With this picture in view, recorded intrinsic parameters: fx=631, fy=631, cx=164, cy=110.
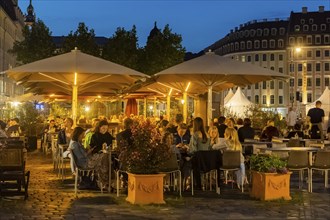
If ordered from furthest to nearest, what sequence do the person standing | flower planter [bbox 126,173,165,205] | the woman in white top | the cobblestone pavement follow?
the person standing, the woman in white top, flower planter [bbox 126,173,165,205], the cobblestone pavement

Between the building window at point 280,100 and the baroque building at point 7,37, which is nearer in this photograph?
the baroque building at point 7,37

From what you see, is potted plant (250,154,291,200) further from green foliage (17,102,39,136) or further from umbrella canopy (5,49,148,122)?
green foliage (17,102,39,136)

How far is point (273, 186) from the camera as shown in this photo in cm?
1213

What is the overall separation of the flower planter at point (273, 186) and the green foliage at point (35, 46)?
1639 inches

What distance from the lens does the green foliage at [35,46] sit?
52000mm

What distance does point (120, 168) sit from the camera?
1241 centimetres

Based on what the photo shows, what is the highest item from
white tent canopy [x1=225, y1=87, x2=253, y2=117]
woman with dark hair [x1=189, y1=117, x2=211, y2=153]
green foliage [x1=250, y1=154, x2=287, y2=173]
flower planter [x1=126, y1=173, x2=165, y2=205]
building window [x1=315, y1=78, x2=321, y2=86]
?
building window [x1=315, y1=78, x2=321, y2=86]

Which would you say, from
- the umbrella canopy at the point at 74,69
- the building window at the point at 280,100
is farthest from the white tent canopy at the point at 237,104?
the building window at the point at 280,100

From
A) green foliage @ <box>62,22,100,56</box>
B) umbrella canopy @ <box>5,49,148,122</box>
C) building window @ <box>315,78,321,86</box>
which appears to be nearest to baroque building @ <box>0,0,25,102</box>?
green foliage @ <box>62,22,100,56</box>

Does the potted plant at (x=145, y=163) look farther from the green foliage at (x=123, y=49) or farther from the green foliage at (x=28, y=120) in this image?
the green foliage at (x=123, y=49)

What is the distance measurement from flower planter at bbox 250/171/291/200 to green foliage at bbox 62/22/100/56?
128ft

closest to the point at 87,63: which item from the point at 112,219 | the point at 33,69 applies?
the point at 33,69

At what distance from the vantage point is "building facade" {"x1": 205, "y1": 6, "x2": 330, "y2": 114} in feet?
354

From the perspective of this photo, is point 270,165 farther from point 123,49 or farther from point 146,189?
point 123,49
